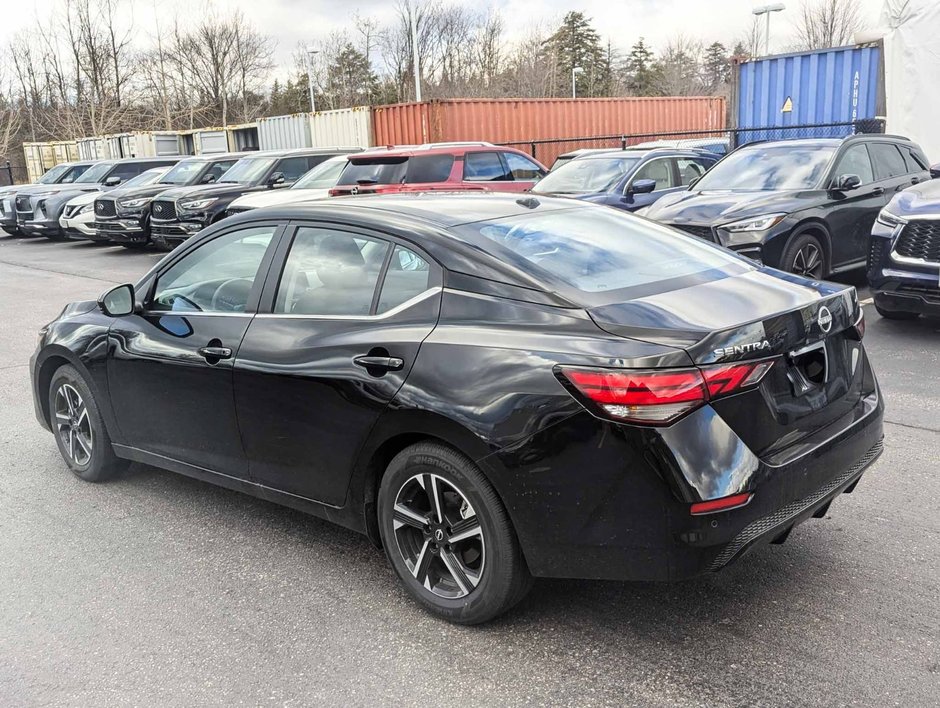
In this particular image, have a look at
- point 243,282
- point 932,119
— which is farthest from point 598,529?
point 932,119

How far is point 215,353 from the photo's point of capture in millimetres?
3957

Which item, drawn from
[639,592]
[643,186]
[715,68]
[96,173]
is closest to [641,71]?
[715,68]

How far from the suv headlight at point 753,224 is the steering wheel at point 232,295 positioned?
5797 mm

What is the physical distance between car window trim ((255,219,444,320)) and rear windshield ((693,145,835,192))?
696 cm

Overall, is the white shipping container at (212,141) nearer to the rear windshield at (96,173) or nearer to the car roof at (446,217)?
the rear windshield at (96,173)

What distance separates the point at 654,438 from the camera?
2773 mm

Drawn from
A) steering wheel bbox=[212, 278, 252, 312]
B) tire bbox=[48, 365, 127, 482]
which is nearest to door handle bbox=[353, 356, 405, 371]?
steering wheel bbox=[212, 278, 252, 312]

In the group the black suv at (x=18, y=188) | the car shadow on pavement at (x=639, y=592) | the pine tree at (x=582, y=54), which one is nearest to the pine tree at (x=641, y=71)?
the pine tree at (x=582, y=54)

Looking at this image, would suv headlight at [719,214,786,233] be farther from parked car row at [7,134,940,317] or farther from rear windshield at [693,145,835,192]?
rear windshield at [693,145,835,192]

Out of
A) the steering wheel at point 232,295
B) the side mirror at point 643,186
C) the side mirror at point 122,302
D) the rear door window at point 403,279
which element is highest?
the rear door window at point 403,279

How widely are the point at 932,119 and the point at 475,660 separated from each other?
15.5 meters

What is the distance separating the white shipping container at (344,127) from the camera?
2433 cm

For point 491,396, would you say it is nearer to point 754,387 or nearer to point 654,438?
point 654,438

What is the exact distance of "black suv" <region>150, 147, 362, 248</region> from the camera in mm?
15305
